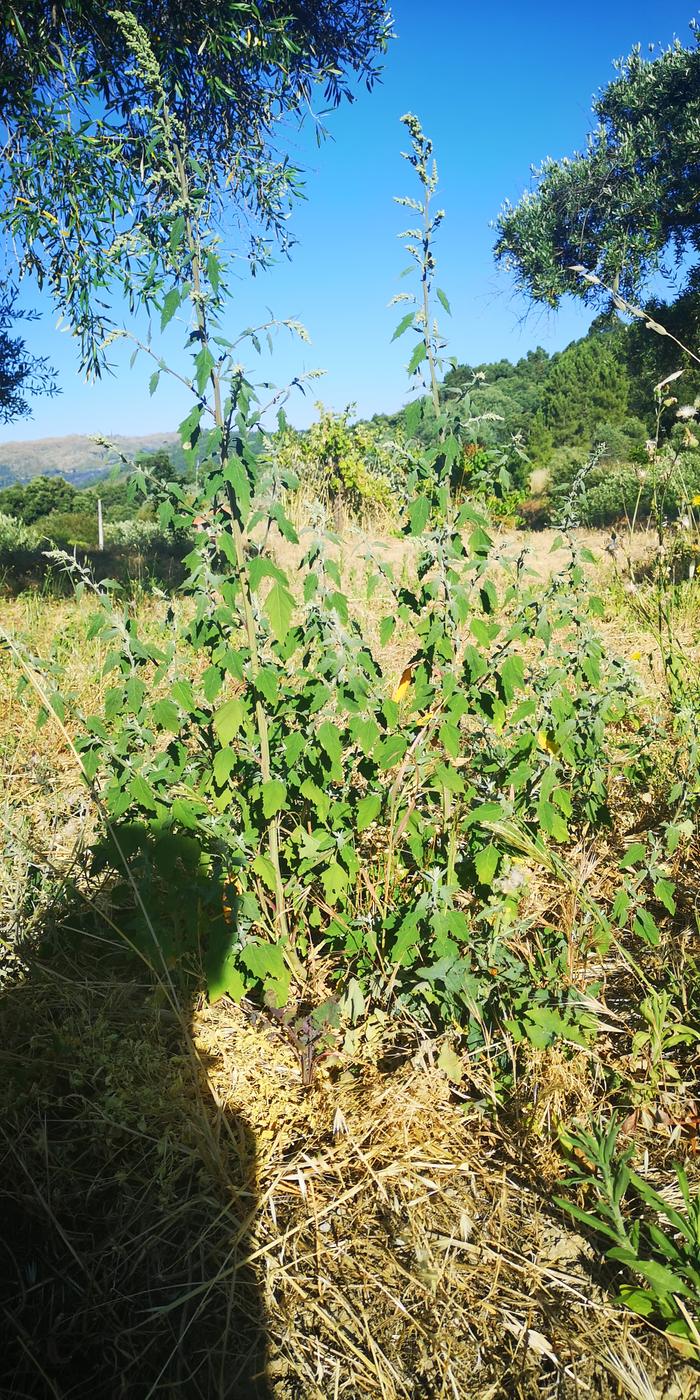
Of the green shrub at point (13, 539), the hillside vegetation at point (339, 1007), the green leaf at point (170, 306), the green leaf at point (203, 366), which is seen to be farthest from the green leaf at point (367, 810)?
the green shrub at point (13, 539)

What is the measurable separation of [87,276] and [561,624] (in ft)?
14.4

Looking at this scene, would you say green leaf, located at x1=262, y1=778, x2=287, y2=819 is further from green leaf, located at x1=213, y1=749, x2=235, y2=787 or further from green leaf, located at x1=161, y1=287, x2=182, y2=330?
green leaf, located at x1=161, y1=287, x2=182, y2=330

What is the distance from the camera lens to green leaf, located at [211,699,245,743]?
5.40ft

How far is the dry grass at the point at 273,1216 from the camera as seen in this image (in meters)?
1.37

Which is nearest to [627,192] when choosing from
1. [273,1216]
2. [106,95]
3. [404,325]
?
[106,95]

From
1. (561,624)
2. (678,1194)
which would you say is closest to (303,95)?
(561,624)

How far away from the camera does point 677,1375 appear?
1281mm

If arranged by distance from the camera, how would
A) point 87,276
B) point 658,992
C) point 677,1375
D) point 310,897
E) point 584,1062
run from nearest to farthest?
point 677,1375 < point 584,1062 < point 658,992 < point 310,897 < point 87,276

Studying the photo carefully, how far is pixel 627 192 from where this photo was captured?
324 inches

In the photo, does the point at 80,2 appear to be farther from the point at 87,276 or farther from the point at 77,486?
the point at 77,486

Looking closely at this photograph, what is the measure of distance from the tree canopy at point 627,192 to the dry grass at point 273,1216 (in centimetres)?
854

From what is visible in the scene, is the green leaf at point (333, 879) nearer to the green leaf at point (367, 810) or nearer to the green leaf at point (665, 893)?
the green leaf at point (367, 810)

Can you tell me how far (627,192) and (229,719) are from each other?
9143 mm

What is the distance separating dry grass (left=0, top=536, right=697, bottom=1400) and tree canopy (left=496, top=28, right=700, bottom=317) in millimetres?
8540
